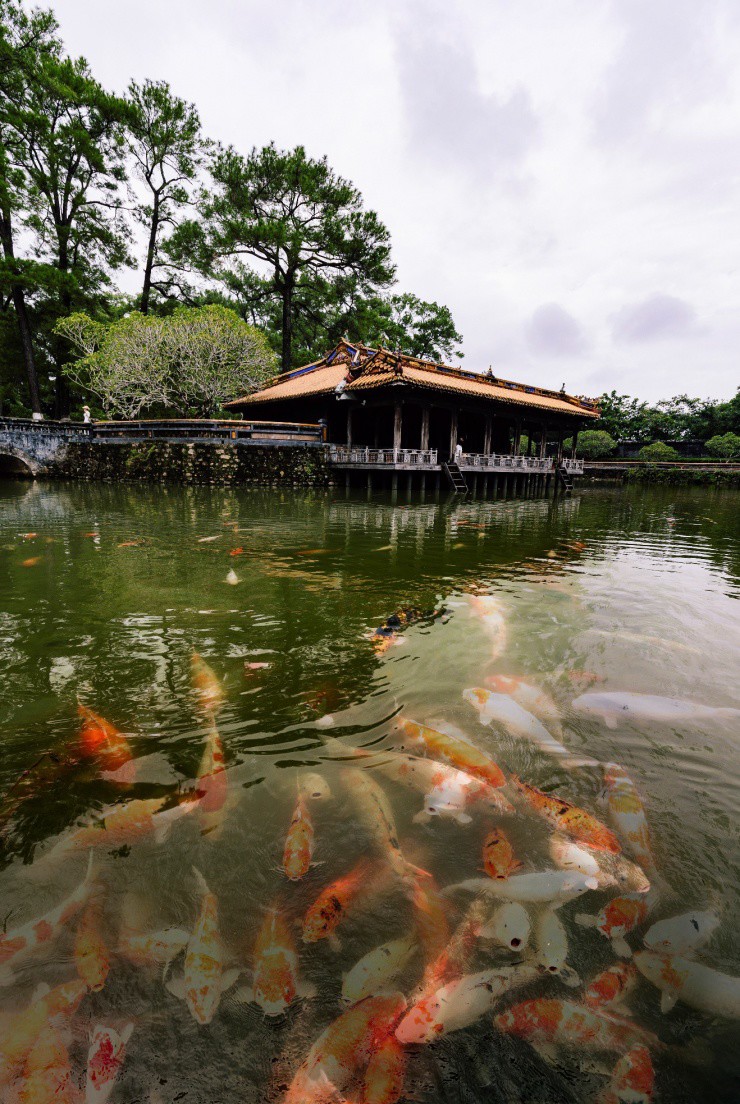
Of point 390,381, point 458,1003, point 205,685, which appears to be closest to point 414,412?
point 390,381

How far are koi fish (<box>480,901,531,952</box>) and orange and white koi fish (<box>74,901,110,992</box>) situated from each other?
1.23m

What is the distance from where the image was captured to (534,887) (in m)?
1.82

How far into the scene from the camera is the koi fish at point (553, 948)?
60.0 inches

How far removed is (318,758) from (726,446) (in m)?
38.8

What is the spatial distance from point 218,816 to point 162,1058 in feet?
2.92

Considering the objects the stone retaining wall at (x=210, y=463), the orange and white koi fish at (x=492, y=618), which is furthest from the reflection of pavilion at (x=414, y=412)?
the orange and white koi fish at (x=492, y=618)

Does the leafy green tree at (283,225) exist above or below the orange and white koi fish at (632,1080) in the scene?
above

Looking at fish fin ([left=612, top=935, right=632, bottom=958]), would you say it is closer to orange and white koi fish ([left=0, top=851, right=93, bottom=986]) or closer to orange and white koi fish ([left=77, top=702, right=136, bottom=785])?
orange and white koi fish ([left=0, top=851, right=93, bottom=986])

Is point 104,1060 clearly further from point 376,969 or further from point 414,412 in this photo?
point 414,412

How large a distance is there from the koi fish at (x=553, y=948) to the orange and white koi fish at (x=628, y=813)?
51 cm

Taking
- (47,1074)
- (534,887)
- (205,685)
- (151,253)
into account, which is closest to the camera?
(47,1074)

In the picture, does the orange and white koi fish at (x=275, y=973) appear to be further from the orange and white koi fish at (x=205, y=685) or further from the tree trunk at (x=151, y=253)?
the tree trunk at (x=151, y=253)

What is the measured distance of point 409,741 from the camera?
2709mm

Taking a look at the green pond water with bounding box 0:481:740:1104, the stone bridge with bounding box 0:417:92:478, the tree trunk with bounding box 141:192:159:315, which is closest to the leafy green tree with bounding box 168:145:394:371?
the tree trunk with bounding box 141:192:159:315
